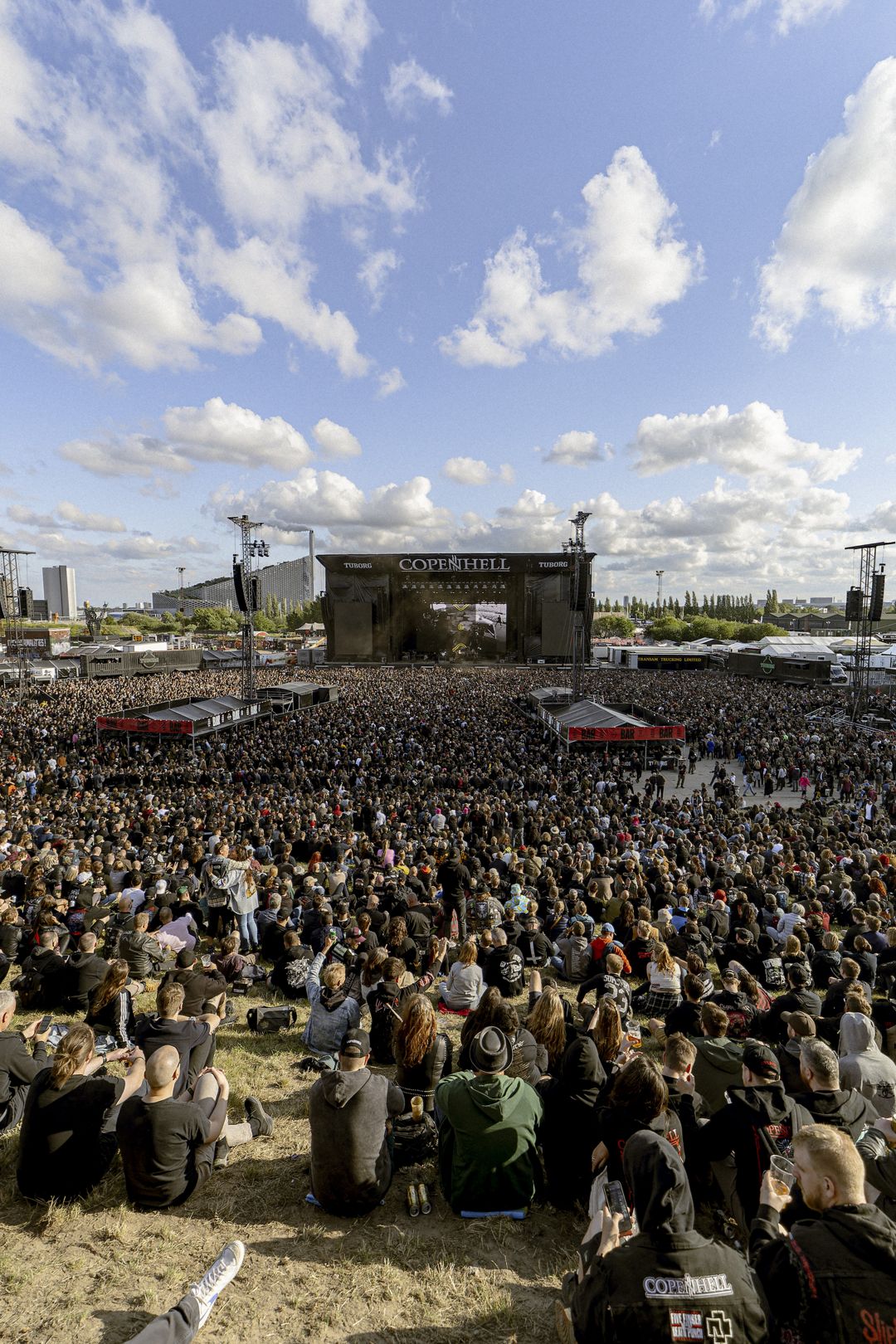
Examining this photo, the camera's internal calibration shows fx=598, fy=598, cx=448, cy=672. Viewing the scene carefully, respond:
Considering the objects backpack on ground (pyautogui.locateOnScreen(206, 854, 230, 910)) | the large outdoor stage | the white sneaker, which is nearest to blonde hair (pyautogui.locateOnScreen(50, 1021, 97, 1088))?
the white sneaker

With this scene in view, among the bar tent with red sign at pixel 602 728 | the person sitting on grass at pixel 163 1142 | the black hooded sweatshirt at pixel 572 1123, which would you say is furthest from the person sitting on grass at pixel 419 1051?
the bar tent with red sign at pixel 602 728

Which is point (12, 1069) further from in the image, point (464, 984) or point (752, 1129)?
point (752, 1129)

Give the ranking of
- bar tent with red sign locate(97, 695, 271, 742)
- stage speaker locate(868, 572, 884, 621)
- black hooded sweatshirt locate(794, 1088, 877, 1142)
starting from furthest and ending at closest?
stage speaker locate(868, 572, 884, 621)
bar tent with red sign locate(97, 695, 271, 742)
black hooded sweatshirt locate(794, 1088, 877, 1142)

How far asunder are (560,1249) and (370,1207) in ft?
3.49

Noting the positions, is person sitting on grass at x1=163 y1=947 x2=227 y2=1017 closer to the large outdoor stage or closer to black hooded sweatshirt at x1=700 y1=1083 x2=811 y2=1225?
black hooded sweatshirt at x1=700 y1=1083 x2=811 y2=1225

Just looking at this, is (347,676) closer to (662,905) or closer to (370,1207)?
(662,905)

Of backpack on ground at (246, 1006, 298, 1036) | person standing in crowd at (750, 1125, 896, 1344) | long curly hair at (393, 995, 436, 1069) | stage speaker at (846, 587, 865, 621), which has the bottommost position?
backpack on ground at (246, 1006, 298, 1036)

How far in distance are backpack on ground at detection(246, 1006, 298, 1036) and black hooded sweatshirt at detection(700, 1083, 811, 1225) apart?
13.4ft

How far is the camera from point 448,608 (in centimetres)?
7238

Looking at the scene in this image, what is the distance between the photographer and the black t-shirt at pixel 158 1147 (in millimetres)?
3221

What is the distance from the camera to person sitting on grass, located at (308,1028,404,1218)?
3.24 m

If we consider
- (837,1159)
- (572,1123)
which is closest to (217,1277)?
A: (572,1123)

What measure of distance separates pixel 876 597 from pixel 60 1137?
137ft

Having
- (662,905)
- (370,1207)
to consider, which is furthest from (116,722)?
(370,1207)
